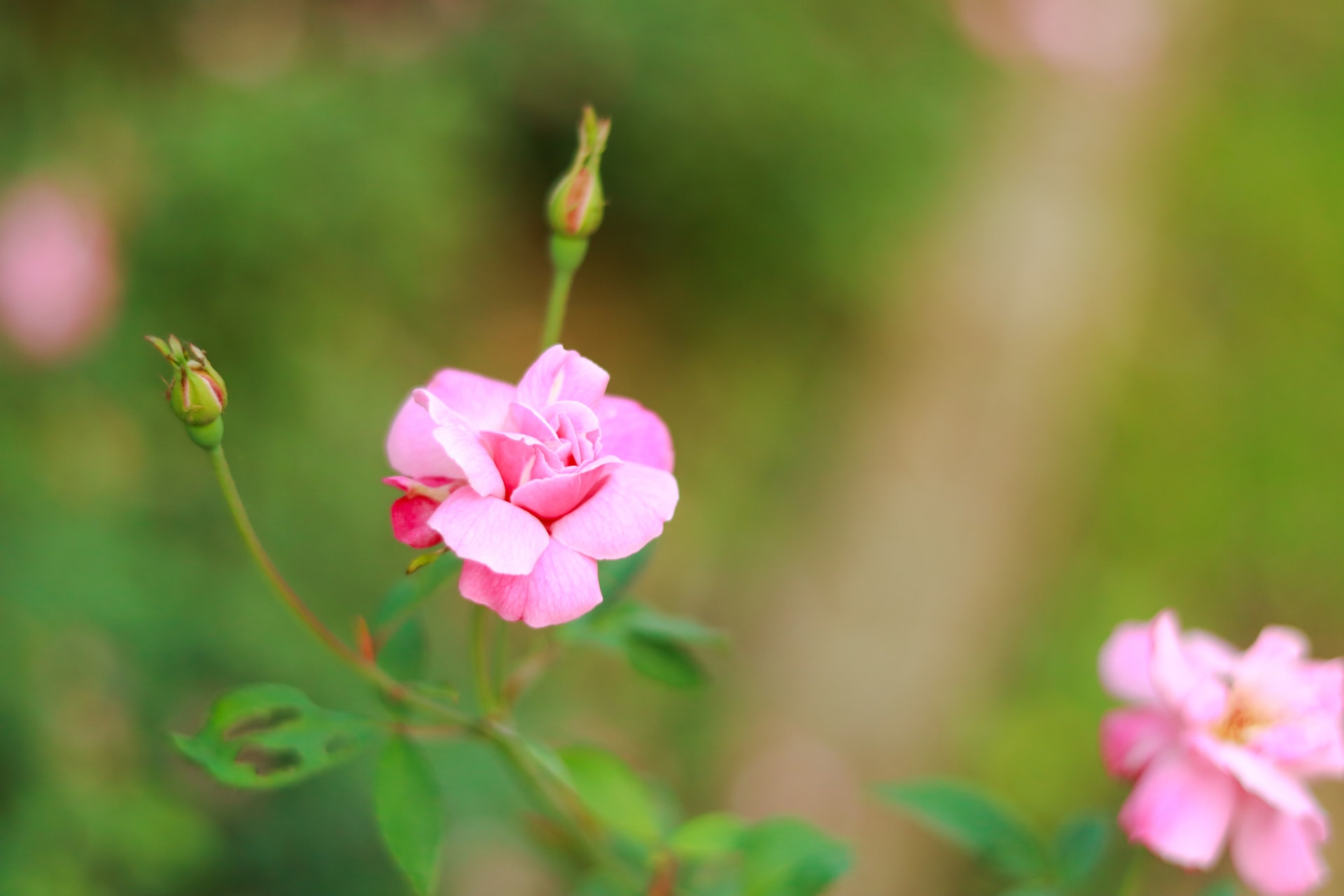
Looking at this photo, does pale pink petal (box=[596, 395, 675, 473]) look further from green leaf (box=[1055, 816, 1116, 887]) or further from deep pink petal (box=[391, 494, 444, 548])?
green leaf (box=[1055, 816, 1116, 887])

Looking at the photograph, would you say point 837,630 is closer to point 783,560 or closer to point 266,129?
point 783,560

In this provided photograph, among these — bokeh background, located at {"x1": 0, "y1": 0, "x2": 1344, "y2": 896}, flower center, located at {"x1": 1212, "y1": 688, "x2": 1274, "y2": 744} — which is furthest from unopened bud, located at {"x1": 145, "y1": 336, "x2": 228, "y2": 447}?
bokeh background, located at {"x1": 0, "y1": 0, "x2": 1344, "y2": 896}

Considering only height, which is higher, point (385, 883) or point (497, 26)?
point (497, 26)

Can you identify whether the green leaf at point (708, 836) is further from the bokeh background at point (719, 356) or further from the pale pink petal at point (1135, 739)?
the bokeh background at point (719, 356)

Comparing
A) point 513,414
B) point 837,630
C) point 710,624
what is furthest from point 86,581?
point 837,630

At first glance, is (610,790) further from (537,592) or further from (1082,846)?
(1082,846)

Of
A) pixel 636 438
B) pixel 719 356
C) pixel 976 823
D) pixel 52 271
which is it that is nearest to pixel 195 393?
pixel 636 438

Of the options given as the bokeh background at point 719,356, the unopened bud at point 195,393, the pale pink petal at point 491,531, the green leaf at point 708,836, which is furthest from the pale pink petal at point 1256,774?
the bokeh background at point 719,356
